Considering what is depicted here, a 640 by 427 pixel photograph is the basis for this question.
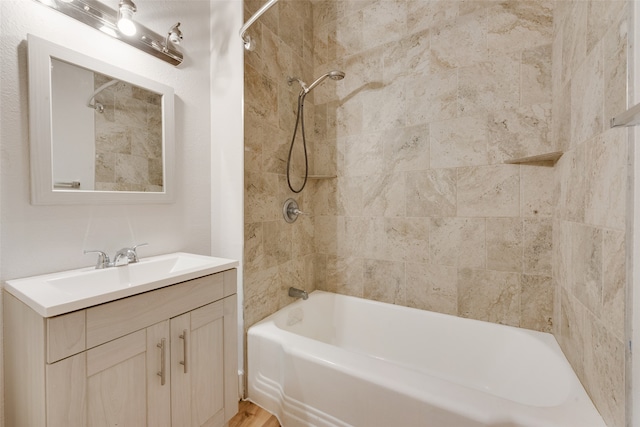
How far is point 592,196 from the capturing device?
0.92 meters

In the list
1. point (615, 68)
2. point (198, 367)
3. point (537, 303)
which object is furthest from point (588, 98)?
point (198, 367)

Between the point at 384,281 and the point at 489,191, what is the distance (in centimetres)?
86

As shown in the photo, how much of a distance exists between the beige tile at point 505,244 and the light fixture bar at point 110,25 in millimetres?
1963

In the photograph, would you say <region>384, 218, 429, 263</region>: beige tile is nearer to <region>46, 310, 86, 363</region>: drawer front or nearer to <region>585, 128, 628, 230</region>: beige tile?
<region>585, 128, 628, 230</region>: beige tile

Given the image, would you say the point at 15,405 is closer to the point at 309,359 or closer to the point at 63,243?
the point at 63,243

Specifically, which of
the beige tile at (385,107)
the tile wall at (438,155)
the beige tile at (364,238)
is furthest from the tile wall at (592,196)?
the beige tile at (364,238)

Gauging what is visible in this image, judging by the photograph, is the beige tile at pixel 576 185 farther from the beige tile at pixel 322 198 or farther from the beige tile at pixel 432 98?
the beige tile at pixel 322 198

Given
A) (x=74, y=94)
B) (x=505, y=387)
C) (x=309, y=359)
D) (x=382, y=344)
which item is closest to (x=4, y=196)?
(x=74, y=94)

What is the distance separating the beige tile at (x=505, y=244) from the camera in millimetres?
1416

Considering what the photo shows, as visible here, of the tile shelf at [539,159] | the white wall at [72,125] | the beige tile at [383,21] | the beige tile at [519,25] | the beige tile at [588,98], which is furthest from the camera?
the beige tile at [383,21]

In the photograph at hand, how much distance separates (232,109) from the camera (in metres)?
1.50

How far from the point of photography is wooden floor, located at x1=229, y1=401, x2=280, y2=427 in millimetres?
1295

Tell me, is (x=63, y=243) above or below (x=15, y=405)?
above

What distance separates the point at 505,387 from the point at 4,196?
2308 millimetres
